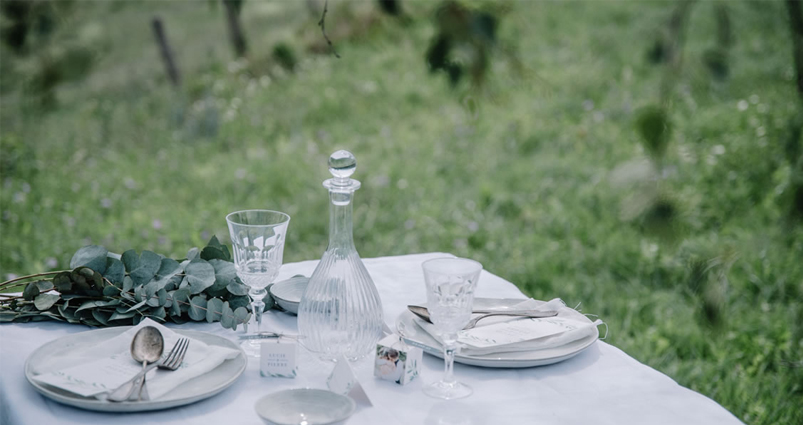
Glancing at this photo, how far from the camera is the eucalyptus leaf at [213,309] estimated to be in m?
1.43

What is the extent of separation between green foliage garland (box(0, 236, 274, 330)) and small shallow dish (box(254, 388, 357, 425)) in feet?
1.12

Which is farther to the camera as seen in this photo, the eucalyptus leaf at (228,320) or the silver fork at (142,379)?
the eucalyptus leaf at (228,320)

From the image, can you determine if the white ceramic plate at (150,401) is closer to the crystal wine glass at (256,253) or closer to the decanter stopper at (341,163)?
the crystal wine glass at (256,253)

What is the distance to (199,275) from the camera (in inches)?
58.4

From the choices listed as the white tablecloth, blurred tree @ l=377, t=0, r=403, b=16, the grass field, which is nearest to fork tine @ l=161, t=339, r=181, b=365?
the white tablecloth

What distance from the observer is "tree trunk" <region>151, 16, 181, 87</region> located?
19.7 ft

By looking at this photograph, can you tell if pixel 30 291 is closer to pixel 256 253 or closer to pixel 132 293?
pixel 132 293

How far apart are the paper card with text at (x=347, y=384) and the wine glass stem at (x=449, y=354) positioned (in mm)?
136

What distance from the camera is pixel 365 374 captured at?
49.8 inches

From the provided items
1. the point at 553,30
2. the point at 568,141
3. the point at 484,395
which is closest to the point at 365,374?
the point at 484,395

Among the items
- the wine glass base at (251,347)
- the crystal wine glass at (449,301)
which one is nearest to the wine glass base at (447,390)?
the crystal wine glass at (449,301)

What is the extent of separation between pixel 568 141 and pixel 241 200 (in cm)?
222

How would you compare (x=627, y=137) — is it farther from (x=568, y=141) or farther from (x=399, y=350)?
(x=399, y=350)

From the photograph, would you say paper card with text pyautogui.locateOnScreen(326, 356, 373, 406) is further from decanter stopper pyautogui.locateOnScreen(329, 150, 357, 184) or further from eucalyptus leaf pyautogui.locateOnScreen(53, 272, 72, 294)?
eucalyptus leaf pyautogui.locateOnScreen(53, 272, 72, 294)
